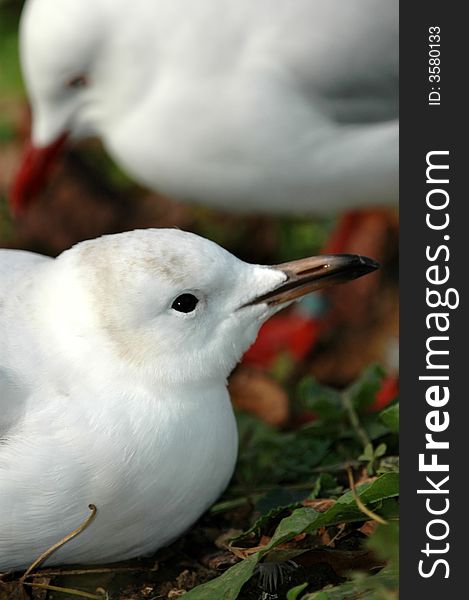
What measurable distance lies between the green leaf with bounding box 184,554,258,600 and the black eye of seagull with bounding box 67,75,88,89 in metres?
2.29

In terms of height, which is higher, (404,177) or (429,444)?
→ (404,177)

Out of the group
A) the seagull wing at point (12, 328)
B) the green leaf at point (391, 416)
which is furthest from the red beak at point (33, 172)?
the green leaf at point (391, 416)

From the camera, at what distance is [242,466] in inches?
124

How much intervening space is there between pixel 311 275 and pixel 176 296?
0.36 metres

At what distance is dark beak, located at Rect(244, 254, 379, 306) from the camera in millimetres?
2668

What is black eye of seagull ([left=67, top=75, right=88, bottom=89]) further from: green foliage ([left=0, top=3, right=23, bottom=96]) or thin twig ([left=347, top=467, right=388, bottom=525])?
thin twig ([left=347, top=467, right=388, bottom=525])

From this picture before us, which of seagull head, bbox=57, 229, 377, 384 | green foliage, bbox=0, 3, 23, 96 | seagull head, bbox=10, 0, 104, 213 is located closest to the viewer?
seagull head, bbox=57, 229, 377, 384

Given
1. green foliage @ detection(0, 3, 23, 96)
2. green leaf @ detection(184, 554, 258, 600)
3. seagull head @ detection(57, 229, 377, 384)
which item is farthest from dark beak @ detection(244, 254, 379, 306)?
green foliage @ detection(0, 3, 23, 96)

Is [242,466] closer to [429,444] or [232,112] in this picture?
[429,444]

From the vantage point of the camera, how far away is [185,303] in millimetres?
2537

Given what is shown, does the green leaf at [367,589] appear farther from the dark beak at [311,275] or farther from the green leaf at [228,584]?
the dark beak at [311,275]

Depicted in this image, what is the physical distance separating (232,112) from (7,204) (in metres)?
1.75

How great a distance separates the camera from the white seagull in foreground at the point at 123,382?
2375mm

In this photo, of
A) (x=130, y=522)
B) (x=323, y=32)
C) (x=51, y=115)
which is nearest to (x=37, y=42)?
(x=51, y=115)
